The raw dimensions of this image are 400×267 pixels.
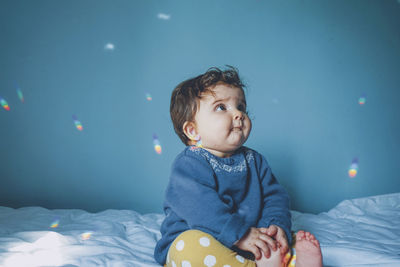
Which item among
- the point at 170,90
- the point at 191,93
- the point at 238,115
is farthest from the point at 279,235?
the point at 170,90

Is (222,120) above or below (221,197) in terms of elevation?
above

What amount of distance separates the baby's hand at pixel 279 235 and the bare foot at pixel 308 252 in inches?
1.9

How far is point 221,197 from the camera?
2.79 ft

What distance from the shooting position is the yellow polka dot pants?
0.68 meters

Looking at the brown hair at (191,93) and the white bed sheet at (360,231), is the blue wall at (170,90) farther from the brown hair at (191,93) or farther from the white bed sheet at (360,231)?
the brown hair at (191,93)

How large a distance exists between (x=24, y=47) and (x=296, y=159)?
144 cm

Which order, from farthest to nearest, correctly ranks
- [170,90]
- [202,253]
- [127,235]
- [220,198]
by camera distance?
[170,90]
[127,235]
[220,198]
[202,253]

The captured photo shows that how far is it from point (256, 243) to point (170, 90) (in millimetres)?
970

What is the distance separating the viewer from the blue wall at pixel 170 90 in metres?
1.47

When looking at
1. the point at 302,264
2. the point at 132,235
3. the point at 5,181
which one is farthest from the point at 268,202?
the point at 5,181

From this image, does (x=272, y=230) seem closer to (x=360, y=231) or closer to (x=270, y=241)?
(x=270, y=241)

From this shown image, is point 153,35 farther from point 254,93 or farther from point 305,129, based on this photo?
point 305,129

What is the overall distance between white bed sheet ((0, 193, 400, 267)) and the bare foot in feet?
0.66

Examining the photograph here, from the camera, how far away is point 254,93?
1576 millimetres
